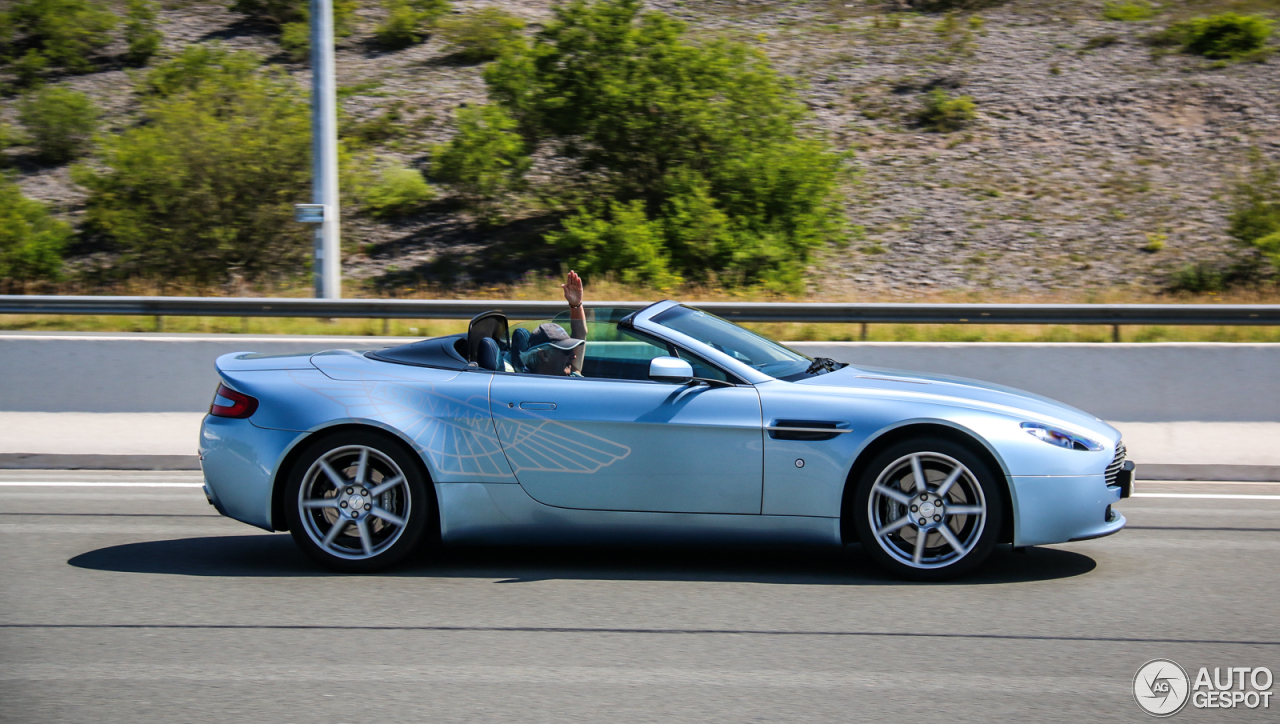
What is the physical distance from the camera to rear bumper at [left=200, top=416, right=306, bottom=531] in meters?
5.23

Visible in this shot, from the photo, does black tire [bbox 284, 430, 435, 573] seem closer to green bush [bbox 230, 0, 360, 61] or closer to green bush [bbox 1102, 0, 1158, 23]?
green bush [bbox 230, 0, 360, 61]

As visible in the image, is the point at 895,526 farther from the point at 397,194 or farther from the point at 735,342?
the point at 397,194

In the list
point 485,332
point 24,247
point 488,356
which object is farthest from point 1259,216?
point 24,247

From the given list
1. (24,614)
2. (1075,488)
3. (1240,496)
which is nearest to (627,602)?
(1075,488)

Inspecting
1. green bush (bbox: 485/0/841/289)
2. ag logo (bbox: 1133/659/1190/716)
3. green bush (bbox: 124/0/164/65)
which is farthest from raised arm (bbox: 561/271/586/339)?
green bush (bbox: 124/0/164/65)

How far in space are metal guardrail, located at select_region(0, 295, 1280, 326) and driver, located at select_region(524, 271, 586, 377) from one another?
403 cm

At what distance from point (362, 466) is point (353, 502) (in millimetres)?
178

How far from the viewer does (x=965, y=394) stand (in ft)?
17.2

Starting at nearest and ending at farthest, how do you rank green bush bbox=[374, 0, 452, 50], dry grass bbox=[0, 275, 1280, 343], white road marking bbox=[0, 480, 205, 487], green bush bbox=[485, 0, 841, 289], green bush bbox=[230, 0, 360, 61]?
white road marking bbox=[0, 480, 205, 487] → dry grass bbox=[0, 275, 1280, 343] → green bush bbox=[485, 0, 841, 289] → green bush bbox=[374, 0, 452, 50] → green bush bbox=[230, 0, 360, 61]

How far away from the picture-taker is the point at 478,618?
15.0ft

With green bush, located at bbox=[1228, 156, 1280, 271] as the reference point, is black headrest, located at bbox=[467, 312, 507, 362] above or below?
below

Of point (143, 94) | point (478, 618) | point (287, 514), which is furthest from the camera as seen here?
point (143, 94)

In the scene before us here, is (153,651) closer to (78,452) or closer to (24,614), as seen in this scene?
(24,614)

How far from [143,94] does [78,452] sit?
70.6 feet
